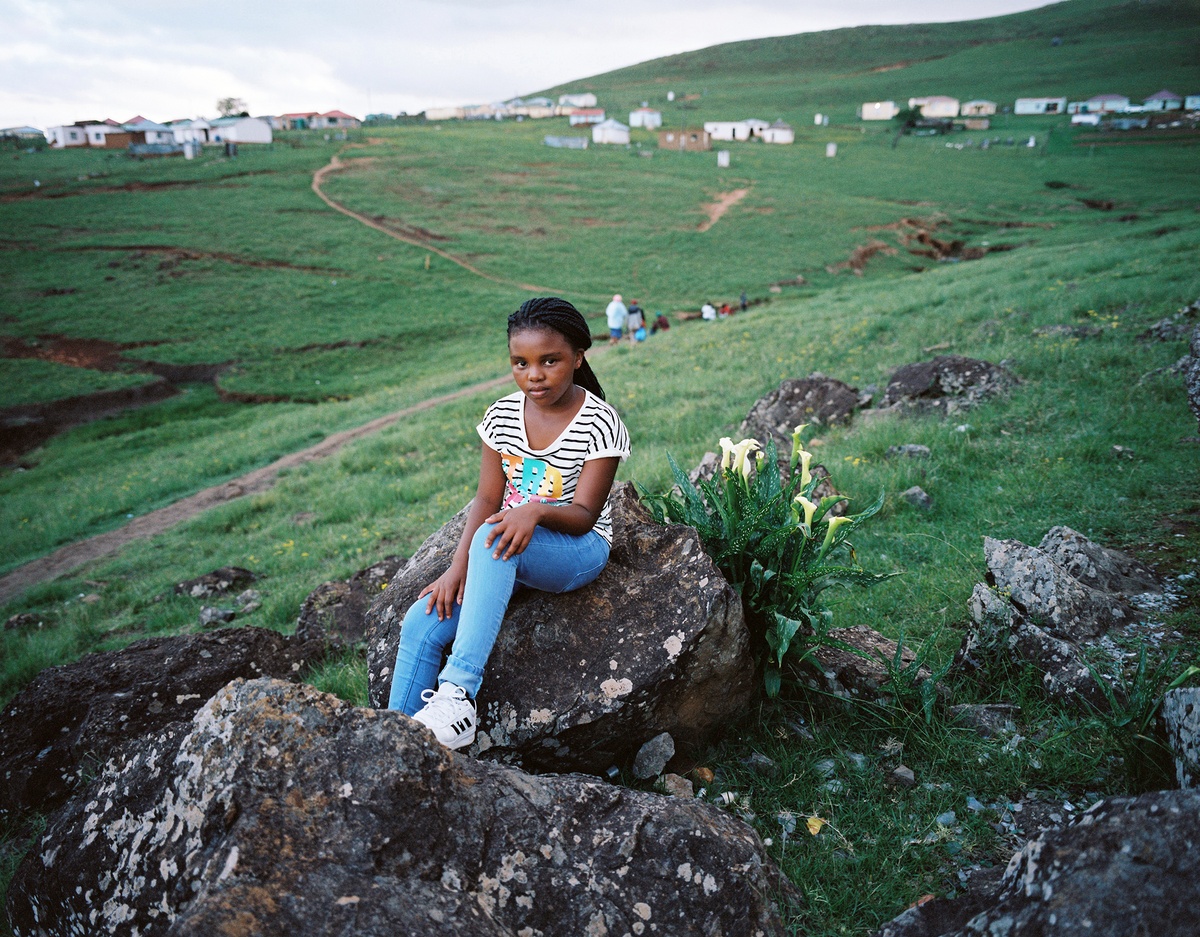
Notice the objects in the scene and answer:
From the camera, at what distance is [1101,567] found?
415cm

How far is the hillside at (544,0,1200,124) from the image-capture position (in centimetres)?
9638

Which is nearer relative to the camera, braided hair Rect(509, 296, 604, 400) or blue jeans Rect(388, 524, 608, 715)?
blue jeans Rect(388, 524, 608, 715)

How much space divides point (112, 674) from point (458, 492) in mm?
5588

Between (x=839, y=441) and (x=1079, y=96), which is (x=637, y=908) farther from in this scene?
(x=1079, y=96)

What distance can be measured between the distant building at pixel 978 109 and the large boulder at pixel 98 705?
372ft

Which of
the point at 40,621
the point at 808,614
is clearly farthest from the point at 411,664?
the point at 40,621

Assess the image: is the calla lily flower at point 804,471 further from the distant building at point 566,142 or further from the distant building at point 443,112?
the distant building at point 443,112

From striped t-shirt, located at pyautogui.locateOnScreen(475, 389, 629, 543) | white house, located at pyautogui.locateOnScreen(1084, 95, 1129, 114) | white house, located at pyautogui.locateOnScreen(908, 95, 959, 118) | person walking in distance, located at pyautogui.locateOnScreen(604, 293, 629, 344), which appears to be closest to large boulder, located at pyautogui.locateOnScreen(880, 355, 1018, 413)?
striped t-shirt, located at pyautogui.locateOnScreen(475, 389, 629, 543)

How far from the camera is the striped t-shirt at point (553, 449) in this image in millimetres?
3295

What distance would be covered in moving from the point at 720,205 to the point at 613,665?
51.0 meters

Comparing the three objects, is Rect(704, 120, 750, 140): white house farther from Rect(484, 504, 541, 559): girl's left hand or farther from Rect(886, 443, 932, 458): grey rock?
Rect(484, 504, 541, 559): girl's left hand

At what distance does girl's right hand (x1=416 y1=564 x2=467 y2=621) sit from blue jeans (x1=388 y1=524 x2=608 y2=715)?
0.08 ft

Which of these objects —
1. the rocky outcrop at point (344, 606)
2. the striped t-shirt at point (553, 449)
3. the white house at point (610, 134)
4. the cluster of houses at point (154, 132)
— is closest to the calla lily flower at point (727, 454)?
the striped t-shirt at point (553, 449)

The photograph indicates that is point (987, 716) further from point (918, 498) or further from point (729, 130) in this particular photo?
point (729, 130)
